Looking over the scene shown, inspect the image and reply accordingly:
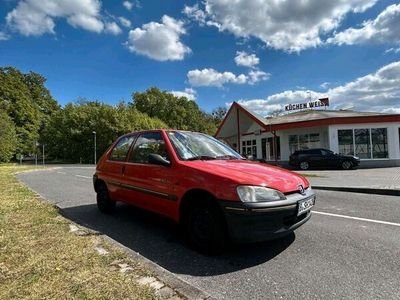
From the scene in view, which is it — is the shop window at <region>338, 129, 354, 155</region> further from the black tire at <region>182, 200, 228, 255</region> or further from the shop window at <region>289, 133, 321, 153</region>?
the black tire at <region>182, 200, 228, 255</region>

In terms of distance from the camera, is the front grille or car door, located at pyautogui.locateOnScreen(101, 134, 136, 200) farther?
car door, located at pyautogui.locateOnScreen(101, 134, 136, 200)

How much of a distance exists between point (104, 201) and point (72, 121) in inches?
2180

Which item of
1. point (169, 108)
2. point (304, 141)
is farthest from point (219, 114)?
point (304, 141)

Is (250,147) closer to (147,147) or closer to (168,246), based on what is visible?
(147,147)

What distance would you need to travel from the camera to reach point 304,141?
29188 millimetres

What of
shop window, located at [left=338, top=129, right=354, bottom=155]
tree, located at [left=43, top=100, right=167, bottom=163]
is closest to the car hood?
shop window, located at [left=338, top=129, right=354, bottom=155]

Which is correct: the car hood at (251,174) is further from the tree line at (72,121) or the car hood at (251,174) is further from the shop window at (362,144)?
the tree line at (72,121)

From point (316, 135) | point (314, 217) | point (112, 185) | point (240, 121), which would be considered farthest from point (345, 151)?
point (112, 185)

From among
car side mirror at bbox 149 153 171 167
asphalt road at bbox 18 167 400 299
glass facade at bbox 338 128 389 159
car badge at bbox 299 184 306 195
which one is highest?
glass facade at bbox 338 128 389 159

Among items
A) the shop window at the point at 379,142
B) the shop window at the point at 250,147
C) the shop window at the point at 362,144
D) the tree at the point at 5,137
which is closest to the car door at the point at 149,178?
the shop window at the point at 362,144

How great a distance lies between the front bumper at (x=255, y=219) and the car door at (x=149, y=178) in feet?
3.70

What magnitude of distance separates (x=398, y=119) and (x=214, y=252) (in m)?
25.5

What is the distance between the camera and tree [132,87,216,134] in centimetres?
7450

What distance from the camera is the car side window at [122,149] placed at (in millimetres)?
6684
